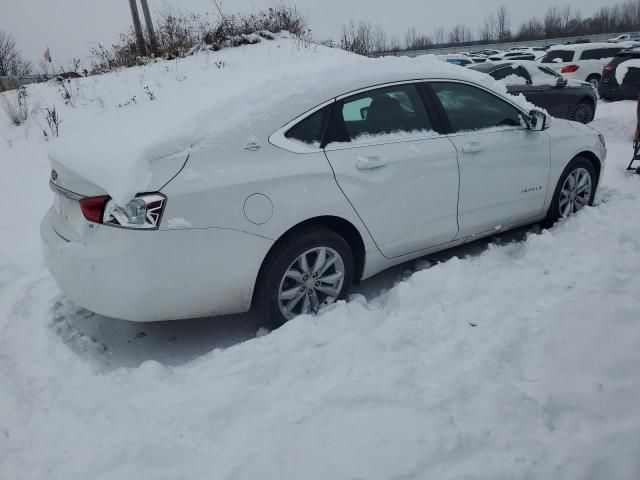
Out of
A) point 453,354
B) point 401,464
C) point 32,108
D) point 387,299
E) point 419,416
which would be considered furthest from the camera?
point 32,108

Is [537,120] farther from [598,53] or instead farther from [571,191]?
[598,53]

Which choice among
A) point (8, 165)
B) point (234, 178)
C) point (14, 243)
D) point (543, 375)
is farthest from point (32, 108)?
point (543, 375)

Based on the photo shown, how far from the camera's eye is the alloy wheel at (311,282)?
2932mm

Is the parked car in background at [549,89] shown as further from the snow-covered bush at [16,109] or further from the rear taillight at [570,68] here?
the snow-covered bush at [16,109]

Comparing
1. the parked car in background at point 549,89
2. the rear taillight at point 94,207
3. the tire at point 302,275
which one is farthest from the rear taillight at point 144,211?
the parked car in background at point 549,89

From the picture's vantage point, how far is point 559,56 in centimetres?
1634

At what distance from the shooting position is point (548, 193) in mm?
4191

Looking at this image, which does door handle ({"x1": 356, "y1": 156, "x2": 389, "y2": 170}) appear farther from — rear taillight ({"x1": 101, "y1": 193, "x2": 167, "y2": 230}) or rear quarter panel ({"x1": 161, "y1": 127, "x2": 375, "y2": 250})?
rear taillight ({"x1": 101, "y1": 193, "x2": 167, "y2": 230})

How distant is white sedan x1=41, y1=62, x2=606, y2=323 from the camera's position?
2514 mm

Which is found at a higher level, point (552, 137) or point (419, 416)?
point (552, 137)

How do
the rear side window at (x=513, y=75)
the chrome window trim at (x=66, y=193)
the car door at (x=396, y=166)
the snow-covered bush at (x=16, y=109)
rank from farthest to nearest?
the rear side window at (x=513, y=75)
the snow-covered bush at (x=16, y=109)
the car door at (x=396, y=166)
the chrome window trim at (x=66, y=193)

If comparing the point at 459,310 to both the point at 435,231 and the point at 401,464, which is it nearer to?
the point at 435,231

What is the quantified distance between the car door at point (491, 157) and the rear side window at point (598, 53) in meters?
14.5

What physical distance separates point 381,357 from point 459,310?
0.64 meters
